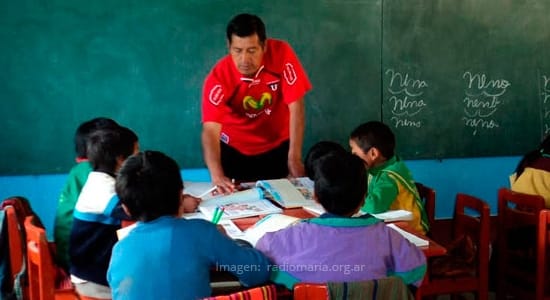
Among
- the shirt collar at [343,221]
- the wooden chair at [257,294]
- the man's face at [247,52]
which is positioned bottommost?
the wooden chair at [257,294]

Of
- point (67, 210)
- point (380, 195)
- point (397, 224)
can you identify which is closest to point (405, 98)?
point (380, 195)

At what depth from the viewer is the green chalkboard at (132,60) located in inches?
147

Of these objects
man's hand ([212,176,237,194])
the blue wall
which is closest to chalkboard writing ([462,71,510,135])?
the blue wall

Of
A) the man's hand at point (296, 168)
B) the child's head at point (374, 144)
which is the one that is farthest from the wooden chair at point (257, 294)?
the man's hand at point (296, 168)

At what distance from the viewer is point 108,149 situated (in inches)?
102

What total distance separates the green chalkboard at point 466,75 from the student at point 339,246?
90.9 inches

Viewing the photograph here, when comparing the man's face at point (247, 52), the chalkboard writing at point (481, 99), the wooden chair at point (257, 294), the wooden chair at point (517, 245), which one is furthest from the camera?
the chalkboard writing at point (481, 99)

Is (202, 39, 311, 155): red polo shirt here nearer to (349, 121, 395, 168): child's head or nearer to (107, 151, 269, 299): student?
(349, 121, 395, 168): child's head

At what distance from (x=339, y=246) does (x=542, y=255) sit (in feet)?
4.32

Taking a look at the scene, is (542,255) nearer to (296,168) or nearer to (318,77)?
(296,168)

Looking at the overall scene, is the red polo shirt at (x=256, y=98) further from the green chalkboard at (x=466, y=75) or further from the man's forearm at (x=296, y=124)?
the green chalkboard at (x=466, y=75)

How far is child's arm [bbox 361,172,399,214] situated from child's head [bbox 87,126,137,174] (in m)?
0.97

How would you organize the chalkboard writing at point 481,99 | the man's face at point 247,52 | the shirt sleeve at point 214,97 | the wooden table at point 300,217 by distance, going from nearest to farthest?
the wooden table at point 300,217 → the man's face at point 247,52 → the shirt sleeve at point 214,97 → the chalkboard writing at point 481,99

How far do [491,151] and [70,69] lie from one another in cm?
276
